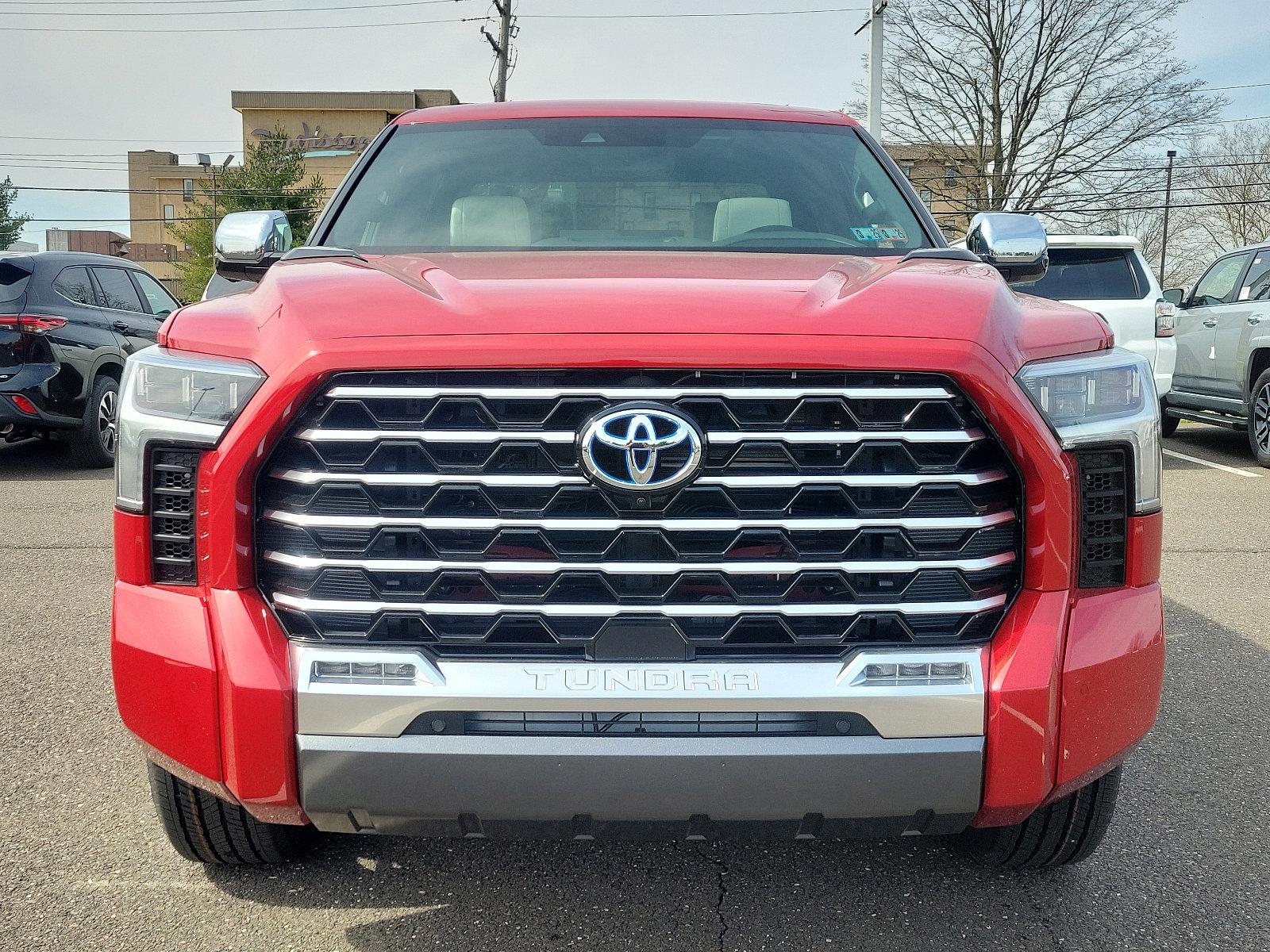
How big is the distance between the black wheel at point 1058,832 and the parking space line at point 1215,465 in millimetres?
8189

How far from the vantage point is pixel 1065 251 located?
30.9 ft

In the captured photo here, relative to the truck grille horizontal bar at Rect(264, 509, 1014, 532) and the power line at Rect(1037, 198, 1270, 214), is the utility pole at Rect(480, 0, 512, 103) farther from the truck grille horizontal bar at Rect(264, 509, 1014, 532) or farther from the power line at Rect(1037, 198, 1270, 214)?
the truck grille horizontal bar at Rect(264, 509, 1014, 532)

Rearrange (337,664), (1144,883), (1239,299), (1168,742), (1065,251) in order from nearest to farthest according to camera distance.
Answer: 1. (337,664)
2. (1144,883)
3. (1168,742)
4. (1065,251)
5. (1239,299)

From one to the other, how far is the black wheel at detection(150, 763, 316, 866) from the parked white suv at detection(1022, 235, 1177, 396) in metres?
8.11

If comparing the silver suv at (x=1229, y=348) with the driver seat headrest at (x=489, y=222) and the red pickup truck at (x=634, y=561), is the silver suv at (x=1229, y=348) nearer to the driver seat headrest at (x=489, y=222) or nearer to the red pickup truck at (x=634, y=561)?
the driver seat headrest at (x=489, y=222)

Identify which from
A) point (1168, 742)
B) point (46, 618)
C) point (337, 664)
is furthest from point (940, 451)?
point (46, 618)

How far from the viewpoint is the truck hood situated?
2041 millimetres

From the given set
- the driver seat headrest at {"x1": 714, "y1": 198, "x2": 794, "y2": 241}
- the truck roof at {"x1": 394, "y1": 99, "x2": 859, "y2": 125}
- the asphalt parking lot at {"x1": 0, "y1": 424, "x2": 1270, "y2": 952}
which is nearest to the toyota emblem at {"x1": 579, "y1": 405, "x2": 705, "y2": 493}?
the asphalt parking lot at {"x1": 0, "y1": 424, "x2": 1270, "y2": 952}

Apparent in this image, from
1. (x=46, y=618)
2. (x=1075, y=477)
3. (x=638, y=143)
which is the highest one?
(x=638, y=143)

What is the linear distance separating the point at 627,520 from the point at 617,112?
2077mm

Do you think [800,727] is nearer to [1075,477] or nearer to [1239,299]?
[1075,477]

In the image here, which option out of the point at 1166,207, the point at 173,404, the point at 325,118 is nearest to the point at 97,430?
the point at 173,404

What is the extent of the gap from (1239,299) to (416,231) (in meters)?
9.66

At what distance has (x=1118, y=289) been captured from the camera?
9422mm
